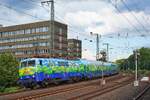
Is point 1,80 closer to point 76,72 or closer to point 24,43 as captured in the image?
point 76,72

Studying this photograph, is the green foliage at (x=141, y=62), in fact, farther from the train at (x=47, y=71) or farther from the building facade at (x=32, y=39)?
the train at (x=47, y=71)

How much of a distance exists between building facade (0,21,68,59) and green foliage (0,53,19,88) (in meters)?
65.0

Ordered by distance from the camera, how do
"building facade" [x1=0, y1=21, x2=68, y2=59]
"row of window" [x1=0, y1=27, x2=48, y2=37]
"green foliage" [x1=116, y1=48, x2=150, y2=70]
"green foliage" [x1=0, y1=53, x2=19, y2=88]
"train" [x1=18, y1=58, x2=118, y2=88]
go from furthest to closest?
"green foliage" [x1=116, y1=48, x2=150, y2=70] → "row of window" [x1=0, y1=27, x2=48, y2=37] → "building facade" [x1=0, y1=21, x2=68, y2=59] → "green foliage" [x1=0, y1=53, x2=19, y2=88] → "train" [x1=18, y1=58, x2=118, y2=88]

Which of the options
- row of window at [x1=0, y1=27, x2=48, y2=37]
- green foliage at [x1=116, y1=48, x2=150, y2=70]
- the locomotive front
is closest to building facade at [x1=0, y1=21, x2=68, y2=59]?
row of window at [x1=0, y1=27, x2=48, y2=37]

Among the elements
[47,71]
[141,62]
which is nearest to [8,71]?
[47,71]

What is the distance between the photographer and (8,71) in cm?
5631

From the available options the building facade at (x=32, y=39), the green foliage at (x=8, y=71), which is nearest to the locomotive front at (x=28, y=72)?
the green foliage at (x=8, y=71)

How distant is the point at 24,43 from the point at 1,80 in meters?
83.1

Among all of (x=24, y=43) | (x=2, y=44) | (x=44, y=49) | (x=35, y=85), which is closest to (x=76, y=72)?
(x=35, y=85)

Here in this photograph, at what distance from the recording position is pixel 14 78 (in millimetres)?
56281

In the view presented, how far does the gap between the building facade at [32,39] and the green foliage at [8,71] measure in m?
65.0

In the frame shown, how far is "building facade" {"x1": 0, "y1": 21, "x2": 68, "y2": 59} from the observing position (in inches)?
5054

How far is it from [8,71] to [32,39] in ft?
255

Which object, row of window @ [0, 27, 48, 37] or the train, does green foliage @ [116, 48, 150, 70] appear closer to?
row of window @ [0, 27, 48, 37]
